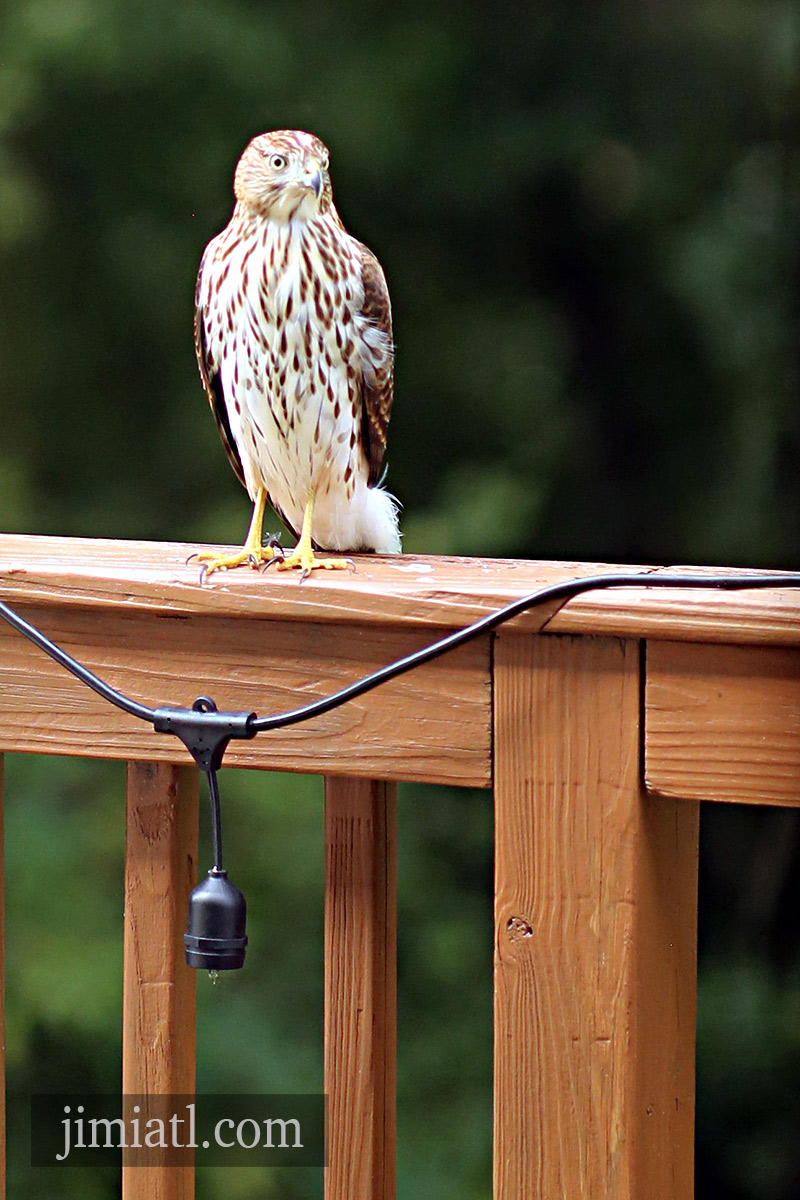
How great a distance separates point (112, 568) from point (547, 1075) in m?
0.44

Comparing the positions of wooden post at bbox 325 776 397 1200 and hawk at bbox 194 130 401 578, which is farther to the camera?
hawk at bbox 194 130 401 578

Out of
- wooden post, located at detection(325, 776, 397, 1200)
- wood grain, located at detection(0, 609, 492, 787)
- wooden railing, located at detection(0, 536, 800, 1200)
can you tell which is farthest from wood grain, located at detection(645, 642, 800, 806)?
wooden post, located at detection(325, 776, 397, 1200)

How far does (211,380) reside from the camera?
4.61 ft

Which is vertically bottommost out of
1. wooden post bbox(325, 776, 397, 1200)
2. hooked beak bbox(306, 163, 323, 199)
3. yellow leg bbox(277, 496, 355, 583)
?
wooden post bbox(325, 776, 397, 1200)

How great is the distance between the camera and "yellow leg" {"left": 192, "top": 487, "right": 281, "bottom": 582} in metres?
1.07

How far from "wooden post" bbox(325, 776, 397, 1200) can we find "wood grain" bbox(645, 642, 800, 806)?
0.71ft

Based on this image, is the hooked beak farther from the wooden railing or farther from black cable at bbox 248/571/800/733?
black cable at bbox 248/571/800/733

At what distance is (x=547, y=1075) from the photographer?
937 mm

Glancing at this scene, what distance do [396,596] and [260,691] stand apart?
0.12 meters

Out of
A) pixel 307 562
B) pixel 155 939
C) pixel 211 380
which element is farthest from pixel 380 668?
pixel 211 380

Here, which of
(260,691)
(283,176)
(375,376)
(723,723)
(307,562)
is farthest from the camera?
(375,376)

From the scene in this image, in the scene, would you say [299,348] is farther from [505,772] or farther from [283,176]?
[505,772]

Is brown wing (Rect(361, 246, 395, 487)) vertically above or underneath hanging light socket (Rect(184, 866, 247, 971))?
above

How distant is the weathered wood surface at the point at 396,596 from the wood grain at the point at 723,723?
0.02 m
